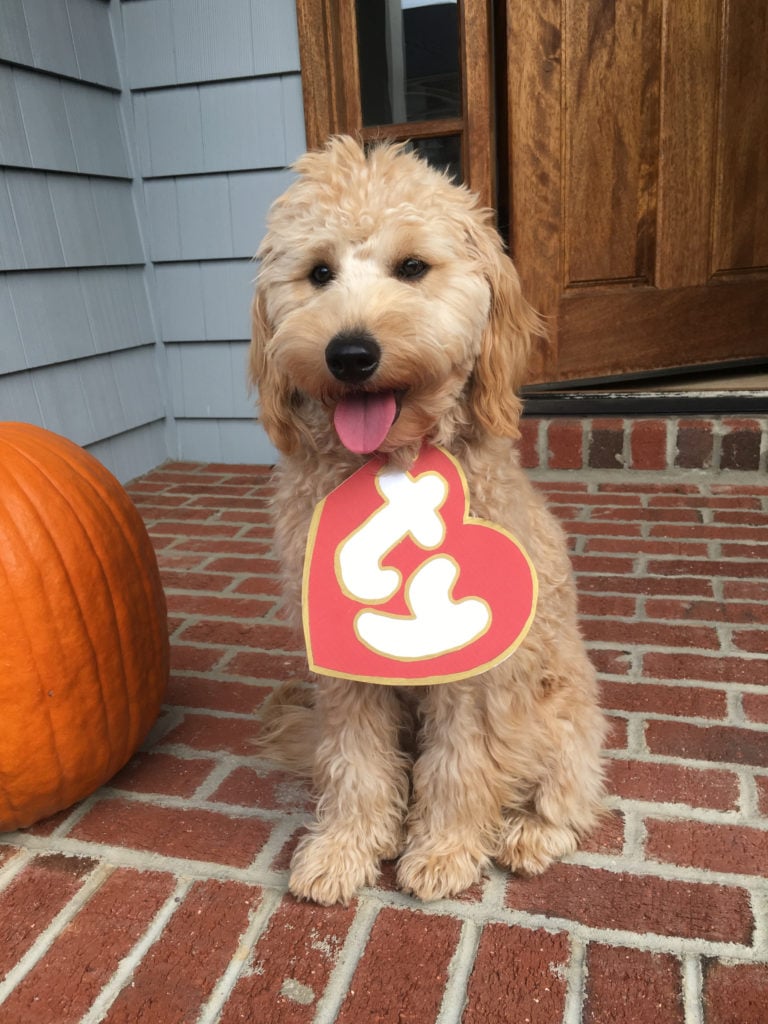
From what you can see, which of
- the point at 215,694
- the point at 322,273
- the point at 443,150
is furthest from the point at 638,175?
the point at 215,694

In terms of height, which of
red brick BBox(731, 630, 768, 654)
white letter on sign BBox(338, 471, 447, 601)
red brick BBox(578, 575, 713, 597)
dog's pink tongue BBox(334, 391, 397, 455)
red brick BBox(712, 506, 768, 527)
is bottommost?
red brick BBox(731, 630, 768, 654)

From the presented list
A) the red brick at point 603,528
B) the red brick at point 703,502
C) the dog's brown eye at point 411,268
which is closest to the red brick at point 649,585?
the red brick at point 603,528

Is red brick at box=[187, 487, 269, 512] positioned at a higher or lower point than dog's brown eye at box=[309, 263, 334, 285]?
lower

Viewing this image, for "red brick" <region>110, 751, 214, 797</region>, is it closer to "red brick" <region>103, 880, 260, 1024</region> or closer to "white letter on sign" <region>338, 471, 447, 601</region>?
"red brick" <region>103, 880, 260, 1024</region>

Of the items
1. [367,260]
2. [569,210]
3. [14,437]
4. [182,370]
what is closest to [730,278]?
[569,210]

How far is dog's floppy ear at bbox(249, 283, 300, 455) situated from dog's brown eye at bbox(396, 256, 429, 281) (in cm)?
Answer: 31

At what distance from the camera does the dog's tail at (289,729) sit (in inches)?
85.5

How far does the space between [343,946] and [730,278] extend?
378 cm

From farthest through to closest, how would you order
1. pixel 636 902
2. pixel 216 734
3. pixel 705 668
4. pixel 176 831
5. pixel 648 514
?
pixel 648 514 → pixel 705 668 → pixel 216 734 → pixel 176 831 → pixel 636 902

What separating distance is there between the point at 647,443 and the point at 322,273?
2.86 meters

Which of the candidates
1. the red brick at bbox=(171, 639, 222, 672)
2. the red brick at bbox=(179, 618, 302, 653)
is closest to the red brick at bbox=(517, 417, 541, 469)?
the red brick at bbox=(179, 618, 302, 653)

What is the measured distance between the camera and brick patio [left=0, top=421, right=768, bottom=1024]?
5.09 ft

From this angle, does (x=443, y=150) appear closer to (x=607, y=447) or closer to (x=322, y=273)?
(x=607, y=447)

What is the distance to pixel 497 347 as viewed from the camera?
1.72 metres
